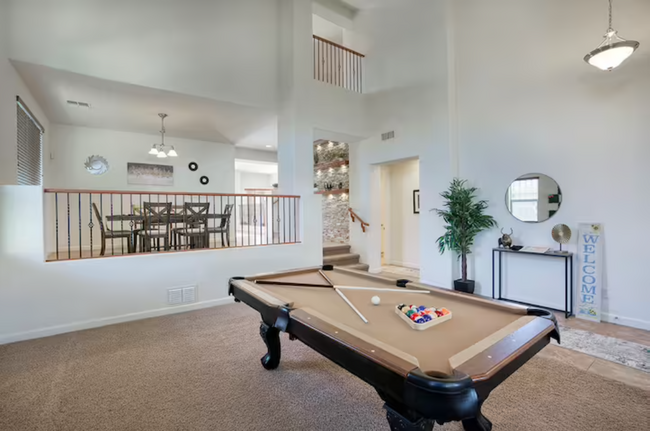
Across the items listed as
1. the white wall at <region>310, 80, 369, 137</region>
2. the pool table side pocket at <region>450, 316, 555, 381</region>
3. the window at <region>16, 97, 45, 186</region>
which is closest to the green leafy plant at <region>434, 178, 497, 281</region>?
the white wall at <region>310, 80, 369, 137</region>

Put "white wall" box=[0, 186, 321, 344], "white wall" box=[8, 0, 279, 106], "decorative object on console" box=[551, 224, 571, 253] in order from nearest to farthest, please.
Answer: "white wall" box=[0, 186, 321, 344]
"white wall" box=[8, 0, 279, 106]
"decorative object on console" box=[551, 224, 571, 253]

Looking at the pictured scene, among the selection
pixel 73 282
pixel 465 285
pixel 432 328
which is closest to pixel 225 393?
pixel 432 328

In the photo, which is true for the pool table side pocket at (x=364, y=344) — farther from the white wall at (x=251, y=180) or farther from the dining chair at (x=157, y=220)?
the white wall at (x=251, y=180)

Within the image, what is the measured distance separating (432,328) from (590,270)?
332 cm

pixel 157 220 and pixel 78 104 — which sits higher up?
pixel 78 104

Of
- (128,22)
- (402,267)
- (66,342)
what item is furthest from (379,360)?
(402,267)

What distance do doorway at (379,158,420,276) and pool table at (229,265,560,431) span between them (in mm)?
4610

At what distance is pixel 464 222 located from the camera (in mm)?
4637

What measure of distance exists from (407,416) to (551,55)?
16.0 ft

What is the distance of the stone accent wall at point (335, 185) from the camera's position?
7.42 metres

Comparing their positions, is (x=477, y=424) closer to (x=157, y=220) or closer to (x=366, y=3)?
(x=157, y=220)

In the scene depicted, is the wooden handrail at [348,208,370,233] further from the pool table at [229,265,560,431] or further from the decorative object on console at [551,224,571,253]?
the pool table at [229,265,560,431]

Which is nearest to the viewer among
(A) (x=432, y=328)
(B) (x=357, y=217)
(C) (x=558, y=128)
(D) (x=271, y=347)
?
(A) (x=432, y=328)

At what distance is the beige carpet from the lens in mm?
1920
